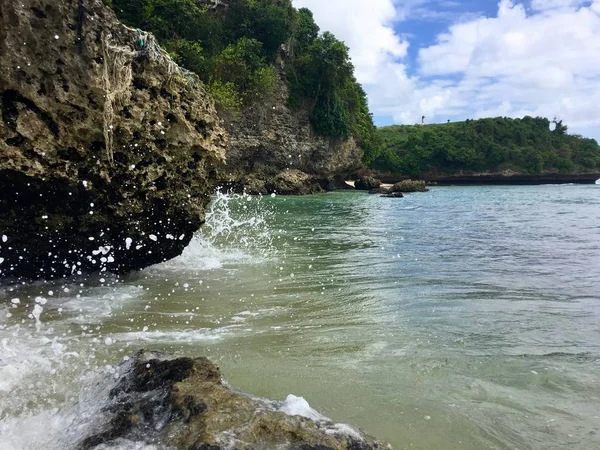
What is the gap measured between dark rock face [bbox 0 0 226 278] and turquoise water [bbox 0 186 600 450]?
0.69 m

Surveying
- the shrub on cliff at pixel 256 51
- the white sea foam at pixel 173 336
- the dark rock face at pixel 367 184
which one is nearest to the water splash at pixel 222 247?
the white sea foam at pixel 173 336

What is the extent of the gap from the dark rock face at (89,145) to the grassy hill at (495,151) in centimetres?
6262

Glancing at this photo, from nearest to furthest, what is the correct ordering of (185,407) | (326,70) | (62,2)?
(185,407), (62,2), (326,70)

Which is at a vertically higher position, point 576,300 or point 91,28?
point 91,28

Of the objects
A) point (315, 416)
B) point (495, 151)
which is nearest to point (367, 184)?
point (495, 151)

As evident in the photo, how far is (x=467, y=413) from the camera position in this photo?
343cm

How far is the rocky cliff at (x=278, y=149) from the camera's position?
38.5 meters

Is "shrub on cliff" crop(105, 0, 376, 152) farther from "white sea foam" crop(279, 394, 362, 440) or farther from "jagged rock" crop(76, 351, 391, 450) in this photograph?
"white sea foam" crop(279, 394, 362, 440)

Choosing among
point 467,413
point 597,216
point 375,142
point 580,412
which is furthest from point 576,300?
point 375,142

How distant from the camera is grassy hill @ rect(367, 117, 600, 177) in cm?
7012

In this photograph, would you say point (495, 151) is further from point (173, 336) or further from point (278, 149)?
point (173, 336)

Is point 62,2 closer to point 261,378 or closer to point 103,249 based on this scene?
point 103,249

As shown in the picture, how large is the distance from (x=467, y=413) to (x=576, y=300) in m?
3.89

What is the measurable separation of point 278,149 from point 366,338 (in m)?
36.7
